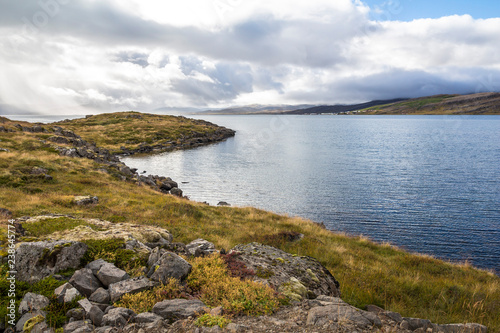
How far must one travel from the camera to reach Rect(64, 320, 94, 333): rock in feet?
21.7

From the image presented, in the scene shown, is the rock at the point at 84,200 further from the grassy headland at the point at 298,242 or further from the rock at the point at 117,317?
Result: the rock at the point at 117,317

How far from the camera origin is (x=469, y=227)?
3114 centimetres

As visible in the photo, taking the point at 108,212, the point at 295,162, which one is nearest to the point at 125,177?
the point at 108,212

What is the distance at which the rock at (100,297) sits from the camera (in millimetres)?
7819

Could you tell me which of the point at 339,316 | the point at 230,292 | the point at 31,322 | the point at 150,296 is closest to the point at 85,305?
the point at 31,322

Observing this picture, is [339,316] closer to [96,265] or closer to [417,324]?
[417,324]

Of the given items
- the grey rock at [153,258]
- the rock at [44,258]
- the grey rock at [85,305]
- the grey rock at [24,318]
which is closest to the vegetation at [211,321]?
the grey rock at [85,305]

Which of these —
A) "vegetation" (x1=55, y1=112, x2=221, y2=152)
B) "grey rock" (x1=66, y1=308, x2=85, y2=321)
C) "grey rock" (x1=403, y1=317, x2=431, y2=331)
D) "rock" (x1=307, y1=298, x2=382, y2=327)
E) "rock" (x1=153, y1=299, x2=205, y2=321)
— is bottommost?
"grey rock" (x1=403, y1=317, x2=431, y2=331)

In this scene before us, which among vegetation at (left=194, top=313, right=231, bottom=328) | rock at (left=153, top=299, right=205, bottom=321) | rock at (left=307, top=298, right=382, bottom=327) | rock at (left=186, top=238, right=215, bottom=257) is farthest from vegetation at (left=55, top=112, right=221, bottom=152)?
rock at (left=307, top=298, right=382, bottom=327)

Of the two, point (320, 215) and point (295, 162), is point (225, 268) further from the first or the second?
point (295, 162)

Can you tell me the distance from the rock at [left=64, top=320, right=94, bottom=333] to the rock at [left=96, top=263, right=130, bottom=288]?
1753 mm

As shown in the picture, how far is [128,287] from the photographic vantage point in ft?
27.0

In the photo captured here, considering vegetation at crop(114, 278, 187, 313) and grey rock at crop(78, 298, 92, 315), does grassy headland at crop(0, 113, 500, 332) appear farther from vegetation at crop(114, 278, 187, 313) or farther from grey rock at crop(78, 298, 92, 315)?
vegetation at crop(114, 278, 187, 313)

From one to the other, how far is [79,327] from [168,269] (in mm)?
2919
